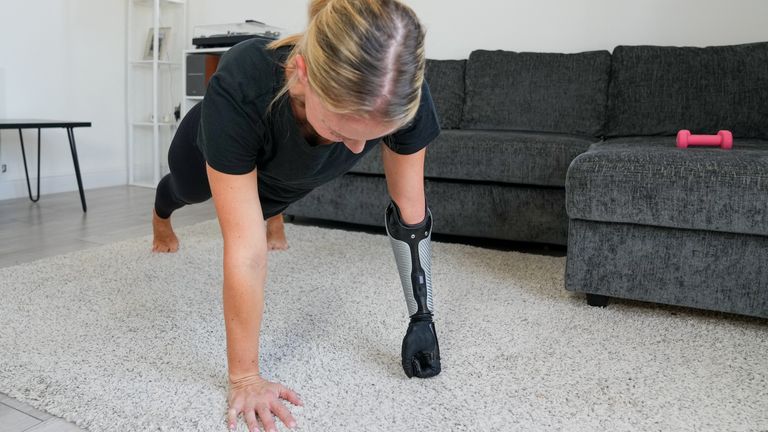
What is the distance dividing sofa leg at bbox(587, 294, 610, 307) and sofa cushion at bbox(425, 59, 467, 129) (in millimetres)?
1456

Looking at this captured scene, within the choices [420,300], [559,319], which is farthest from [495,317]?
[420,300]

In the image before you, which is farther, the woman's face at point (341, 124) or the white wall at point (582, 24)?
the white wall at point (582, 24)

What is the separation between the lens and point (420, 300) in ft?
4.16

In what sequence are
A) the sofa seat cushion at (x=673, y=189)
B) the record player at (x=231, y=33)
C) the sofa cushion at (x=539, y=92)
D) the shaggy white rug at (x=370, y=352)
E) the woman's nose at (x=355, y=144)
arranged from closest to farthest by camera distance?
the woman's nose at (x=355, y=144) → the shaggy white rug at (x=370, y=352) → the sofa seat cushion at (x=673, y=189) → the sofa cushion at (x=539, y=92) → the record player at (x=231, y=33)

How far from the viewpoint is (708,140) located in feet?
6.61

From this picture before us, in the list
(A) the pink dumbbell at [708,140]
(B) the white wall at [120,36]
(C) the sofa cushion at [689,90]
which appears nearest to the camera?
(A) the pink dumbbell at [708,140]

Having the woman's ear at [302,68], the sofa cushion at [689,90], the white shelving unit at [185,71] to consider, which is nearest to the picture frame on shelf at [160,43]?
the white shelving unit at [185,71]

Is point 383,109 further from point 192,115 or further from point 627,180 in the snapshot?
point 627,180

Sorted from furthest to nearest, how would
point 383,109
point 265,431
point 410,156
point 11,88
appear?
point 11,88 → point 410,156 → point 265,431 → point 383,109

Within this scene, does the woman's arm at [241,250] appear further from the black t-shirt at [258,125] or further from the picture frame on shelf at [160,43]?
the picture frame on shelf at [160,43]

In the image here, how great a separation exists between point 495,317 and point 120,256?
125cm

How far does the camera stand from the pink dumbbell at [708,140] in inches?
77.0

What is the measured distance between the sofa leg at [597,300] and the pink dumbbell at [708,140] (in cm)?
65

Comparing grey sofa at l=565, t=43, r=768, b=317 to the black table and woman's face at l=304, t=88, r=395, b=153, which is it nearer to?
woman's face at l=304, t=88, r=395, b=153
